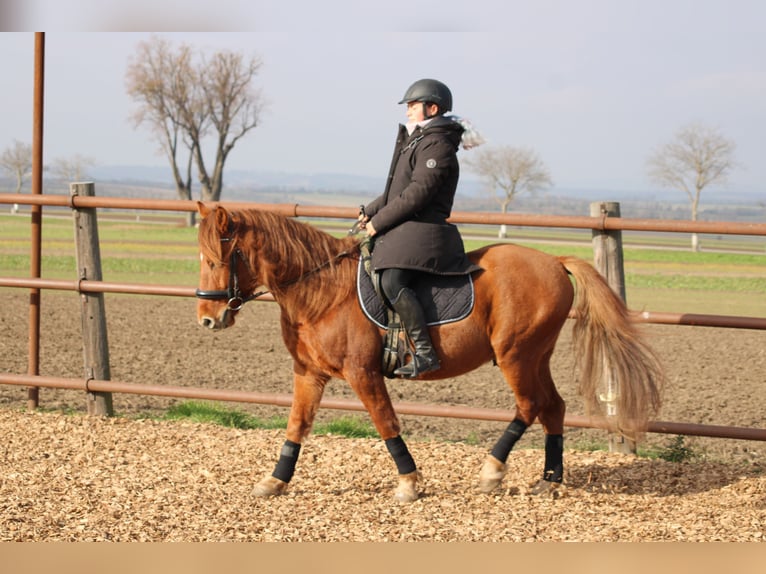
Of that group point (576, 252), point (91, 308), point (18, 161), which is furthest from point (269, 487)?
point (18, 161)

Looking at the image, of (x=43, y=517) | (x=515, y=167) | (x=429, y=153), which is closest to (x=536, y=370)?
(x=429, y=153)

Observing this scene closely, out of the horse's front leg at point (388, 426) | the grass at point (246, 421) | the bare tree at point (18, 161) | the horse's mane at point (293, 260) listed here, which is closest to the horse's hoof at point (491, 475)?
the horse's front leg at point (388, 426)

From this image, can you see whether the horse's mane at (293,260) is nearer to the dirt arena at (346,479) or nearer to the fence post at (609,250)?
the dirt arena at (346,479)

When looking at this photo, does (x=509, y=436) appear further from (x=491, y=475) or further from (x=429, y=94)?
(x=429, y=94)

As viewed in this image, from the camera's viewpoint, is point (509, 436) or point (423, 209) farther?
point (509, 436)

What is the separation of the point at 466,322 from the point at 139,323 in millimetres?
9023

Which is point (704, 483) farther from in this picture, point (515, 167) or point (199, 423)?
point (515, 167)

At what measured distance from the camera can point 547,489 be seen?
516cm

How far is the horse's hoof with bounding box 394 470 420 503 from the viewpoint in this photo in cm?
495

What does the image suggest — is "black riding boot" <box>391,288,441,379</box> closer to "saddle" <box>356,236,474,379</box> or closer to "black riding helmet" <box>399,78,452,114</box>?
"saddle" <box>356,236,474,379</box>

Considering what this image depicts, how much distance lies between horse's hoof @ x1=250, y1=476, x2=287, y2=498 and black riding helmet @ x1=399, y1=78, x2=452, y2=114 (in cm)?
223

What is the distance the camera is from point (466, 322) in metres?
4.87

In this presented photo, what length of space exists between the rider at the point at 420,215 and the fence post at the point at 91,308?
9.50ft

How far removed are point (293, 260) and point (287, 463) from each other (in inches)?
45.6
